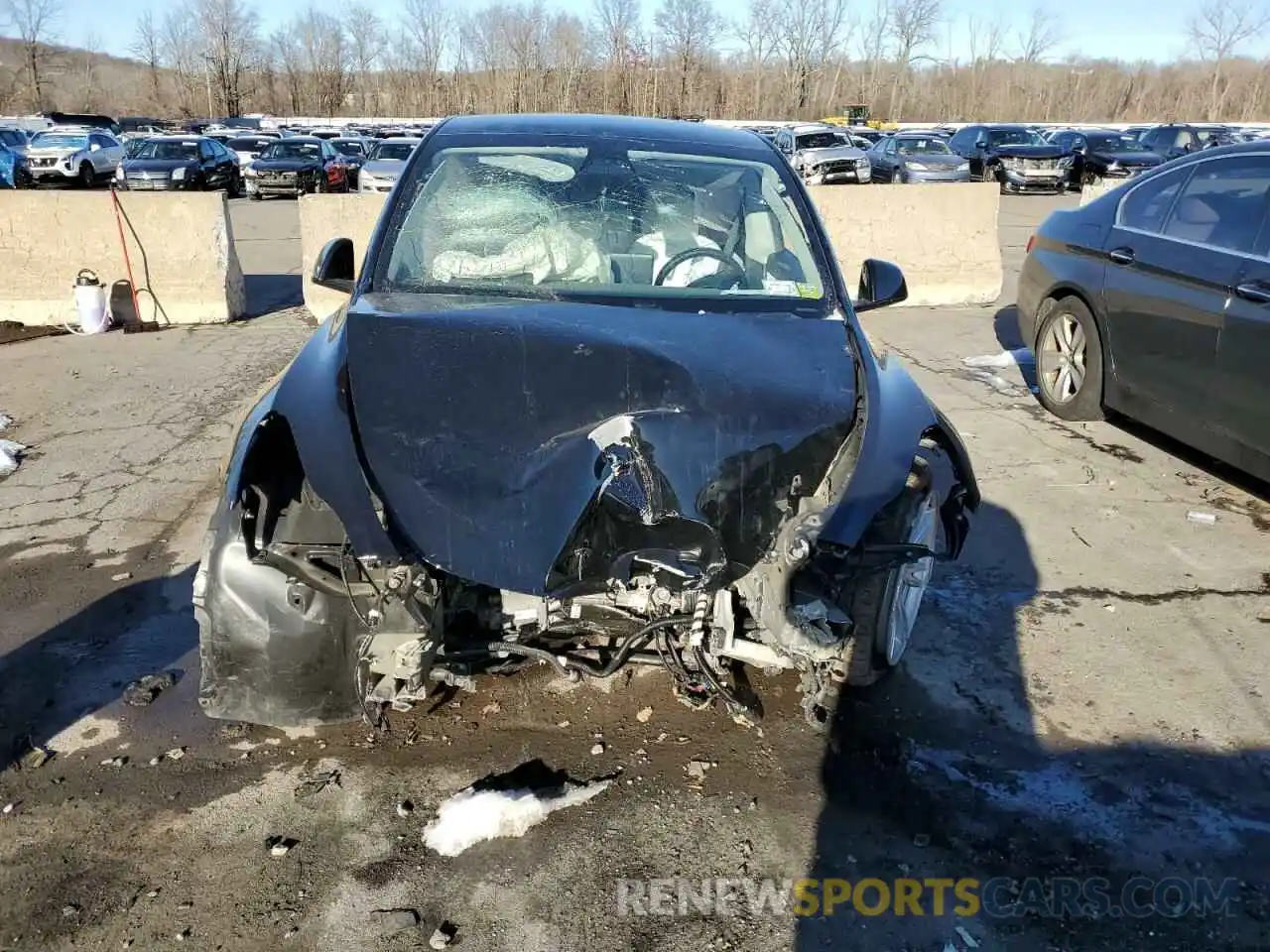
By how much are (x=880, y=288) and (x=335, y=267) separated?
92.4 inches

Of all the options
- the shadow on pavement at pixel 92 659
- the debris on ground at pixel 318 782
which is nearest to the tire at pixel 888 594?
the debris on ground at pixel 318 782

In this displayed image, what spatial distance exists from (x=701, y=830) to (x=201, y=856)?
1352 millimetres

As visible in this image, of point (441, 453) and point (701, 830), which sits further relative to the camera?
point (701, 830)

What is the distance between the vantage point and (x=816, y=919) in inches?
93.9

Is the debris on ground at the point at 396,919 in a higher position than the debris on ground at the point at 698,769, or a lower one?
lower

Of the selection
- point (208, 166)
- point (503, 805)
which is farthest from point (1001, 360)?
point (208, 166)

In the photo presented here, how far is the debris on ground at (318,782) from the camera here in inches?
111

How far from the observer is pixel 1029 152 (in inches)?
934

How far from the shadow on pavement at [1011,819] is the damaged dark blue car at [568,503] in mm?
276

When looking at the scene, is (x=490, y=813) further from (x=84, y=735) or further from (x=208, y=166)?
(x=208, y=166)

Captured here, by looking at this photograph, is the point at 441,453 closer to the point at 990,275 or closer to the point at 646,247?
the point at 646,247

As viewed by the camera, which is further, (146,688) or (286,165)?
(286,165)

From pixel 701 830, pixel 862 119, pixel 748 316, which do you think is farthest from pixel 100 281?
pixel 862 119

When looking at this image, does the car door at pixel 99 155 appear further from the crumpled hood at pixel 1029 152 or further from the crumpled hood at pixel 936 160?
the crumpled hood at pixel 1029 152
